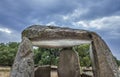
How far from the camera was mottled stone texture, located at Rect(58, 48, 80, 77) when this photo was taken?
19.8 feet

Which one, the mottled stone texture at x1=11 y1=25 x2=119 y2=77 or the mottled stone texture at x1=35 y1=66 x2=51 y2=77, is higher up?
the mottled stone texture at x1=11 y1=25 x2=119 y2=77

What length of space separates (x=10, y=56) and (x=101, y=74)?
10473 millimetres

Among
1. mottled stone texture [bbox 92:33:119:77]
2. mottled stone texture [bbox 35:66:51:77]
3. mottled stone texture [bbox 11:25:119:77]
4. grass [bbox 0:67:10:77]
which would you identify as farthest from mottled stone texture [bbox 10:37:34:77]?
grass [bbox 0:67:10:77]

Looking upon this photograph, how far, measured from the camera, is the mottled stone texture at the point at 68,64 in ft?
19.8

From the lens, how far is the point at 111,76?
4965 millimetres

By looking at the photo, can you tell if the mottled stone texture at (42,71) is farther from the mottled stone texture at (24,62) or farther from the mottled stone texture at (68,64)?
the mottled stone texture at (24,62)

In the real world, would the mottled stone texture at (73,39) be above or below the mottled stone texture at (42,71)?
above

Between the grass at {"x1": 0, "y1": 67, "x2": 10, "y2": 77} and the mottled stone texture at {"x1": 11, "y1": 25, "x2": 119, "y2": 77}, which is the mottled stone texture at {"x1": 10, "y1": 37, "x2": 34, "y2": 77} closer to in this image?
the mottled stone texture at {"x1": 11, "y1": 25, "x2": 119, "y2": 77}

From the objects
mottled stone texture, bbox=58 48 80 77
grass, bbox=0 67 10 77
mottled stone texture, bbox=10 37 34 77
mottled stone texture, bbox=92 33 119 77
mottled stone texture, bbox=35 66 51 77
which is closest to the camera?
mottled stone texture, bbox=10 37 34 77

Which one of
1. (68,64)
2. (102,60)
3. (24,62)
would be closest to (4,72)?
(68,64)

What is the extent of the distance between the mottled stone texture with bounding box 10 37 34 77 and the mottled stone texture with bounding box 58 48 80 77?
4.47 ft

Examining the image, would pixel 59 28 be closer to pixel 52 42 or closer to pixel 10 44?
pixel 52 42

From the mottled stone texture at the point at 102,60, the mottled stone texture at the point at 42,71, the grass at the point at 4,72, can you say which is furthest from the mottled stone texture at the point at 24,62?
the grass at the point at 4,72

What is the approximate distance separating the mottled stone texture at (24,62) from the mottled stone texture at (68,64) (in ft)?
4.47
